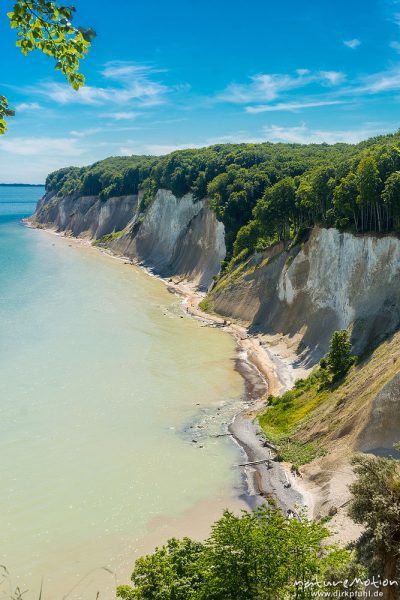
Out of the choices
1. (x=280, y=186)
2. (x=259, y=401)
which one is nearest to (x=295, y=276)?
(x=280, y=186)

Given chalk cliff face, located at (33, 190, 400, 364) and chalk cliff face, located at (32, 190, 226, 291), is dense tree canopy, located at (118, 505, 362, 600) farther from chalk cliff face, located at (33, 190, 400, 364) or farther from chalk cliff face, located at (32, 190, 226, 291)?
chalk cliff face, located at (32, 190, 226, 291)

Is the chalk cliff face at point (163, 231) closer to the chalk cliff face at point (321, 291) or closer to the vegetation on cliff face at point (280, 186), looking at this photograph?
the vegetation on cliff face at point (280, 186)

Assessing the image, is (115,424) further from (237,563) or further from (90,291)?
(90,291)

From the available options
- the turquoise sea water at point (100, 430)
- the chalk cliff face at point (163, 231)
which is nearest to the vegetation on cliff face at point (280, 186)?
the chalk cliff face at point (163, 231)

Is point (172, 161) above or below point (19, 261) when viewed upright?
above

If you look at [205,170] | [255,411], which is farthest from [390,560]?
[205,170]

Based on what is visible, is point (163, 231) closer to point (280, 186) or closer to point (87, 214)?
point (280, 186)
